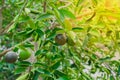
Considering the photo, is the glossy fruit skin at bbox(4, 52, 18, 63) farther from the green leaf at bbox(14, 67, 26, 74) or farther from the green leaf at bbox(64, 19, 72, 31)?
the green leaf at bbox(64, 19, 72, 31)

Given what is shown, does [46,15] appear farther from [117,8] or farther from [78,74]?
[78,74]

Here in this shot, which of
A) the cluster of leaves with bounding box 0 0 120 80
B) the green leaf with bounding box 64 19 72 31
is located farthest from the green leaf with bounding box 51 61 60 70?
the green leaf with bounding box 64 19 72 31

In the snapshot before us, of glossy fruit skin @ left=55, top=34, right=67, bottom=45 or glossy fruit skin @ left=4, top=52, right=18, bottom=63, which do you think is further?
glossy fruit skin @ left=4, top=52, right=18, bottom=63

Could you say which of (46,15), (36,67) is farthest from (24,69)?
(46,15)

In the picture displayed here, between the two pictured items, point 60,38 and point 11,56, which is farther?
point 11,56

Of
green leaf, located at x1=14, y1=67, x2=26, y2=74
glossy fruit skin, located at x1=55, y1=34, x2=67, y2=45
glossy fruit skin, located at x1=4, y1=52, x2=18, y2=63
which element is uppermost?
glossy fruit skin, located at x1=55, y1=34, x2=67, y2=45

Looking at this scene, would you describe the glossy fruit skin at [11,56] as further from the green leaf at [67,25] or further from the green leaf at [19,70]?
the green leaf at [67,25]

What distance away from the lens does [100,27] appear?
1.03m

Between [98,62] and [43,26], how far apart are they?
354 millimetres

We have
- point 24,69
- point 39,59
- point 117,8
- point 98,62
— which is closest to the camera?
point 117,8

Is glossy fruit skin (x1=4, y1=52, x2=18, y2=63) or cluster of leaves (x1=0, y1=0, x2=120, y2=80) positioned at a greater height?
cluster of leaves (x1=0, y1=0, x2=120, y2=80)

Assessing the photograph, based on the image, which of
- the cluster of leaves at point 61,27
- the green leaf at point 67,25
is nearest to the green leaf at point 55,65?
the cluster of leaves at point 61,27

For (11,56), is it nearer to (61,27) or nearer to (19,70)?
(19,70)

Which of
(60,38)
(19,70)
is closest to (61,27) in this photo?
(60,38)
